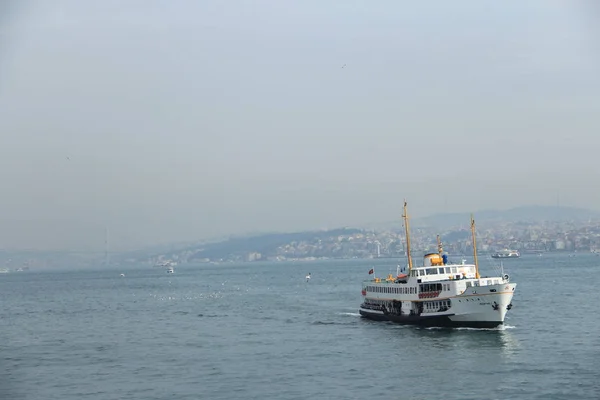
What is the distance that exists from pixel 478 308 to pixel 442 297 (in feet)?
11.4

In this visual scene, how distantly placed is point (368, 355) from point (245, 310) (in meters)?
42.1

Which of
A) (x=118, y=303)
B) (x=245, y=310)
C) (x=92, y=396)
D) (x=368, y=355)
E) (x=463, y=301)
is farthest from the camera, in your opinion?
(x=118, y=303)

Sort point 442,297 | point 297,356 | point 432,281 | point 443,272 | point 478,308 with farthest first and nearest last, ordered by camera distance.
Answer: point 443,272 < point 432,281 < point 442,297 < point 478,308 < point 297,356

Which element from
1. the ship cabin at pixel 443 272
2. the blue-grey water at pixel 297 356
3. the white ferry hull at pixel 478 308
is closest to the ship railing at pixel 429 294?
the white ferry hull at pixel 478 308

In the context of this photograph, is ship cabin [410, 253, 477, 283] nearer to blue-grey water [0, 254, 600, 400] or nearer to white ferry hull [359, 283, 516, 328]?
white ferry hull [359, 283, 516, 328]

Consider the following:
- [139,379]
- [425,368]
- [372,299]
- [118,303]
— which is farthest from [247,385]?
[118,303]

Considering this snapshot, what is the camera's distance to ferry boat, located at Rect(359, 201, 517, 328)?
64.1 meters

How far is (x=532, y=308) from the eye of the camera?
282ft

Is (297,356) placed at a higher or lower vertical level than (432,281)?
lower

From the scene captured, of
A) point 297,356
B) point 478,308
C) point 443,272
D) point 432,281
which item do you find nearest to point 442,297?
point 432,281

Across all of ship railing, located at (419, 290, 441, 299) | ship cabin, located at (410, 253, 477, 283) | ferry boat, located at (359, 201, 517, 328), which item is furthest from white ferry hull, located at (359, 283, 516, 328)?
ship cabin, located at (410, 253, 477, 283)

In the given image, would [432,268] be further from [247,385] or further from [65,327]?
[65,327]

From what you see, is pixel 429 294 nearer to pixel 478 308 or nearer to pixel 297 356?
pixel 478 308

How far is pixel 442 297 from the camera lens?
6712 cm
